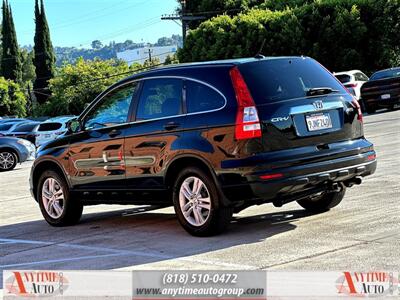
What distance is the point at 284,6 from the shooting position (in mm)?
50188

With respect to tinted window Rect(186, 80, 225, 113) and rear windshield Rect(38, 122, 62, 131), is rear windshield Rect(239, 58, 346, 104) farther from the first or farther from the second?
rear windshield Rect(38, 122, 62, 131)

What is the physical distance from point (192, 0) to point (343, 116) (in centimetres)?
5888

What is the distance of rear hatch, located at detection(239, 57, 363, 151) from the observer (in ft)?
23.6

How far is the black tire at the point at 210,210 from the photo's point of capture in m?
7.35

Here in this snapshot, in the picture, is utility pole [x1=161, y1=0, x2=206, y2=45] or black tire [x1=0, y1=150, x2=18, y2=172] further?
utility pole [x1=161, y1=0, x2=206, y2=45]

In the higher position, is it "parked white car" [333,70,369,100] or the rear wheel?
"parked white car" [333,70,369,100]

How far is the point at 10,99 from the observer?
78000 mm

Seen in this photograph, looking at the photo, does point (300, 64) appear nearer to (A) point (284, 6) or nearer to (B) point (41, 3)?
(A) point (284, 6)

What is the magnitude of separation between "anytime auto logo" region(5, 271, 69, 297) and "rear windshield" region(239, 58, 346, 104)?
3.09m

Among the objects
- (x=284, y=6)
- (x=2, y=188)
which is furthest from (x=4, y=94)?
(x=2, y=188)

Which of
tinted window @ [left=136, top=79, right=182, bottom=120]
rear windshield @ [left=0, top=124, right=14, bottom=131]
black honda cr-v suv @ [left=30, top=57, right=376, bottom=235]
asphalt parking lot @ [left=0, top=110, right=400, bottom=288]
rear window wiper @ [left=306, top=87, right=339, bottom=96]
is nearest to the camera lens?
asphalt parking lot @ [left=0, top=110, right=400, bottom=288]

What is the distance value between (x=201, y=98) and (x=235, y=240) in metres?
1.55

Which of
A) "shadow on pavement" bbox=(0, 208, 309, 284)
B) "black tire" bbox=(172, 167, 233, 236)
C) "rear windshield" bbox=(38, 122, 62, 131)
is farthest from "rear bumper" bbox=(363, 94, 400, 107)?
"black tire" bbox=(172, 167, 233, 236)

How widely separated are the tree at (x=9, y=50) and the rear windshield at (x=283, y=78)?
267 feet
